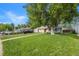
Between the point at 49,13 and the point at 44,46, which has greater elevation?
the point at 49,13

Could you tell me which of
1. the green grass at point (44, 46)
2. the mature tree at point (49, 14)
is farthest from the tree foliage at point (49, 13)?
the green grass at point (44, 46)

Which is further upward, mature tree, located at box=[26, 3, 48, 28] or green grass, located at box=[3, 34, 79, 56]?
mature tree, located at box=[26, 3, 48, 28]

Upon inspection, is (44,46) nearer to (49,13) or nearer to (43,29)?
(43,29)

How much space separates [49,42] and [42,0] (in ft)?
1.35

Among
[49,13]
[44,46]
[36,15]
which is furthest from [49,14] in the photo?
[44,46]

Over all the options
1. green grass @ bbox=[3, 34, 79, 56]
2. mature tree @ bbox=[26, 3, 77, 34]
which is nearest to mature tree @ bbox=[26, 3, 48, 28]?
mature tree @ bbox=[26, 3, 77, 34]

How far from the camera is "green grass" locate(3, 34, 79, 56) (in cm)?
281

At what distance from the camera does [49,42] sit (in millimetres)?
2838

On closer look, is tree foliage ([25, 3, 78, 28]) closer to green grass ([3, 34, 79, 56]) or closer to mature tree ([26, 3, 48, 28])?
mature tree ([26, 3, 48, 28])

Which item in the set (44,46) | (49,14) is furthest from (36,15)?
(44,46)

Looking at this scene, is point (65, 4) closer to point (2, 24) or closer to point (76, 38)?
point (76, 38)

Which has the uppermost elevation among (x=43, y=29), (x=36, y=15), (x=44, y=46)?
(x=36, y=15)

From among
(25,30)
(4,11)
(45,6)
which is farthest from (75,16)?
(4,11)

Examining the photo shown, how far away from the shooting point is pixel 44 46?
2.83 meters
